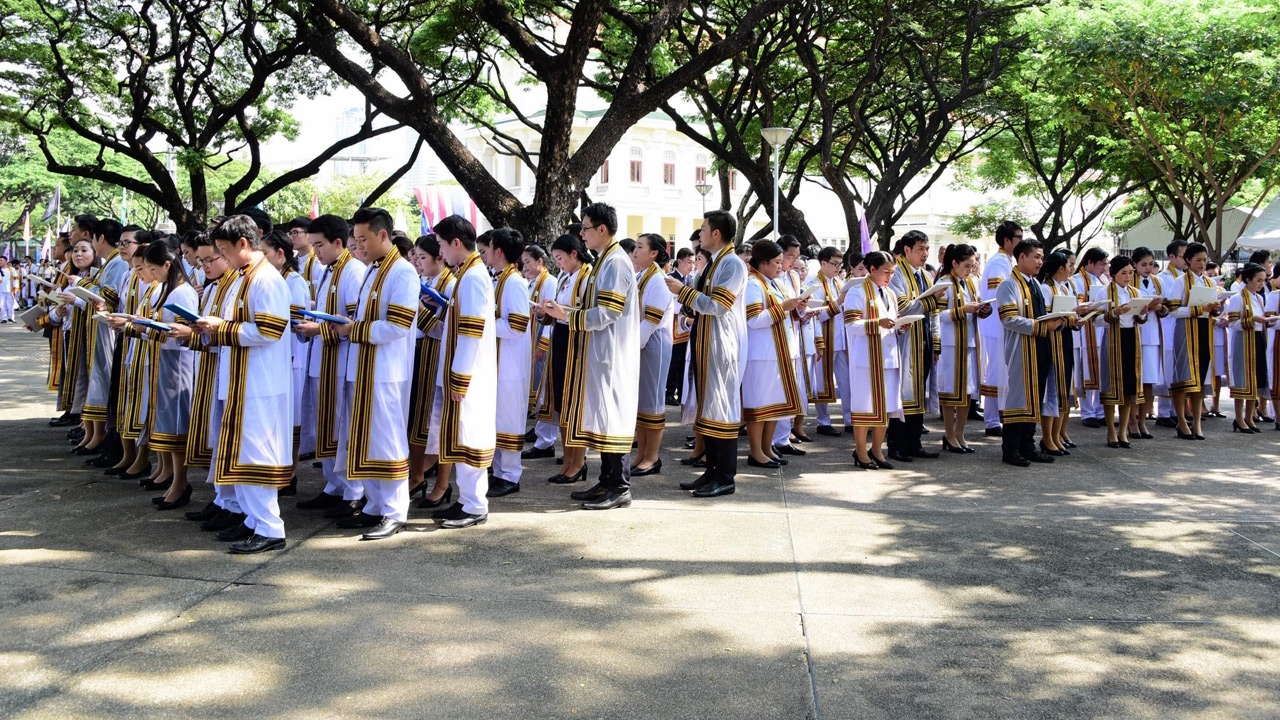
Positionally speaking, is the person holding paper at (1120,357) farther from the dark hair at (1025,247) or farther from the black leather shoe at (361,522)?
the black leather shoe at (361,522)

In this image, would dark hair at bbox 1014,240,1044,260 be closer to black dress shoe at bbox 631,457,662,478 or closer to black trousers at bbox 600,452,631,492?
black dress shoe at bbox 631,457,662,478

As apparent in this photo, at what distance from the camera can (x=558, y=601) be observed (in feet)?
15.9

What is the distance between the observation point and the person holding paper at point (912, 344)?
8.66 m

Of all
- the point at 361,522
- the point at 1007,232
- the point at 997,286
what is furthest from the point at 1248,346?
the point at 361,522

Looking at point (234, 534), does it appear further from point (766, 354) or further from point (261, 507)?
point (766, 354)

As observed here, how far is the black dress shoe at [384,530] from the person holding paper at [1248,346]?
863 centimetres

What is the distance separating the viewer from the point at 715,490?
7.14 meters

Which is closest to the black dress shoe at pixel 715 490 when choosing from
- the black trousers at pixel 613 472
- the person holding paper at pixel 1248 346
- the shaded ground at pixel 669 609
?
the shaded ground at pixel 669 609

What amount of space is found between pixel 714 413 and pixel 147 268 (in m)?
3.84

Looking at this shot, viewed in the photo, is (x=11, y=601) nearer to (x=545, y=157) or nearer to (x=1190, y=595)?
(x=1190, y=595)

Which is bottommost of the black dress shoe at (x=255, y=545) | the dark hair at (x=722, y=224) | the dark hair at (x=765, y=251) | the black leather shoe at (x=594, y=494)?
the black dress shoe at (x=255, y=545)

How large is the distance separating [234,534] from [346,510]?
2.42 ft

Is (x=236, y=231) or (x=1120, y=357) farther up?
(x=236, y=231)

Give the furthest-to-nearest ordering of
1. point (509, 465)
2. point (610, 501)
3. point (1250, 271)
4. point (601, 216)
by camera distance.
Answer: point (1250, 271)
point (509, 465)
point (610, 501)
point (601, 216)
